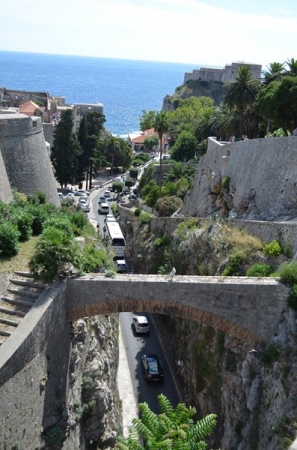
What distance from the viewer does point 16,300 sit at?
670 inches

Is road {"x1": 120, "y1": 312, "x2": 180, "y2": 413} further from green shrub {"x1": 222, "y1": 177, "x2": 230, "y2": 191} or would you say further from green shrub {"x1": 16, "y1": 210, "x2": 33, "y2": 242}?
green shrub {"x1": 222, "y1": 177, "x2": 230, "y2": 191}

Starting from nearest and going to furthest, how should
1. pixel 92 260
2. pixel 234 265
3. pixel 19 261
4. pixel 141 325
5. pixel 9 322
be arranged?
pixel 9 322 → pixel 19 261 → pixel 92 260 → pixel 234 265 → pixel 141 325

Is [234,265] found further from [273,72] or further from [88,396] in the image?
[273,72]

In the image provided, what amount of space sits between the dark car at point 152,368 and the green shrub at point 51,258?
442 inches

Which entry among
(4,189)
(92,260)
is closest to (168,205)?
(4,189)

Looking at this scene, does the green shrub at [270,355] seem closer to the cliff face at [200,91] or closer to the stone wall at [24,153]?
the stone wall at [24,153]

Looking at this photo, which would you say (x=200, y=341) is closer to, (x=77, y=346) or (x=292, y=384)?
(x=77, y=346)

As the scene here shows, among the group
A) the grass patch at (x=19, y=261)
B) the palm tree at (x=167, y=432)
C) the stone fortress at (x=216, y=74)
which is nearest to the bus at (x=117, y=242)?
the grass patch at (x=19, y=261)

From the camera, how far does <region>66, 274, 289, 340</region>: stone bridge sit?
16.9 m

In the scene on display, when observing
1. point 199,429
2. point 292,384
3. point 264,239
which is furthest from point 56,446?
point 264,239

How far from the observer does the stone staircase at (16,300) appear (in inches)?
628

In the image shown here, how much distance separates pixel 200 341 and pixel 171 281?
304 inches

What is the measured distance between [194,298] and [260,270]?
4.26 metres

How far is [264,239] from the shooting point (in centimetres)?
2241
